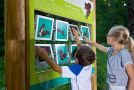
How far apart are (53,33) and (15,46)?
0.83 metres

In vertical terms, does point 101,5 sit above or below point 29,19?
above

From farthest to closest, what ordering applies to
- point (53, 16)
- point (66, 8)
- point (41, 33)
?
point (66, 8) → point (53, 16) → point (41, 33)

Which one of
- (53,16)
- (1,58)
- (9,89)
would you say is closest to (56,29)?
(53,16)

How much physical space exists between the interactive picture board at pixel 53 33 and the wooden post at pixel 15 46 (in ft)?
0.33

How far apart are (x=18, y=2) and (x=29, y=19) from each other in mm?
192

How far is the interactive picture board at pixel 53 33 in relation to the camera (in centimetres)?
373

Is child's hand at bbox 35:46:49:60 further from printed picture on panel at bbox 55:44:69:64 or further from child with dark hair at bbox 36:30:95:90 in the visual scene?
printed picture on panel at bbox 55:44:69:64

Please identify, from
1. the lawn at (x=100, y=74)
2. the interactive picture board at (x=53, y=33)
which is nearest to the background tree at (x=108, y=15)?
the lawn at (x=100, y=74)

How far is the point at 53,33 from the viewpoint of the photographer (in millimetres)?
4301

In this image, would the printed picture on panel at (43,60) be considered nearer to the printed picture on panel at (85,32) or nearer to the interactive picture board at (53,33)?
the interactive picture board at (53,33)

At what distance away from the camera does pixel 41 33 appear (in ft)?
13.0

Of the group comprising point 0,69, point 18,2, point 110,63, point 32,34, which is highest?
point 18,2

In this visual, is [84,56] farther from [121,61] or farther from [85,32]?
[85,32]

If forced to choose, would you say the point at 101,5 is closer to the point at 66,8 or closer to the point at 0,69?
the point at 0,69
